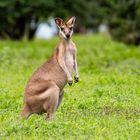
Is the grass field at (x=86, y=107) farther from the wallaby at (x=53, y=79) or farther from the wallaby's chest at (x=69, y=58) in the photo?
the wallaby's chest at (x=69, y=58)

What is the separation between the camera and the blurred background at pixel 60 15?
87.0 ft

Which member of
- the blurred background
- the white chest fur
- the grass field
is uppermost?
the white chest fur

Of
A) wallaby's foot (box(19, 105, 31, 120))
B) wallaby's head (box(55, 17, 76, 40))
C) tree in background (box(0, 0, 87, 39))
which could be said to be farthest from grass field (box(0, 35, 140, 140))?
tree in background (box(0, 0, 87, 39))

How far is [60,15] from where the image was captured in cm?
2745

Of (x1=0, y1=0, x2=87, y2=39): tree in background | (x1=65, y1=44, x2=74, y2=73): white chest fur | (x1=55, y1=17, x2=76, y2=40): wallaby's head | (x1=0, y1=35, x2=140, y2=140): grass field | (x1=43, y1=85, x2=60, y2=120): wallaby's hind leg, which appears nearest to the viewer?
(x1=0, y1=35, x2=140, y2=140): grass field

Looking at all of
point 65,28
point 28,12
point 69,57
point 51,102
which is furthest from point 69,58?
point 28,12

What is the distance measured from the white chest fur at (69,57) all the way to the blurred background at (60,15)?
1407 centimetres

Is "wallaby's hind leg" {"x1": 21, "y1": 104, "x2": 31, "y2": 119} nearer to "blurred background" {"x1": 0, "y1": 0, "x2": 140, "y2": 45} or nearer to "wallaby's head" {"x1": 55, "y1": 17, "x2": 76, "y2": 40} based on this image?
"wallaby's head" {"x1": 55, "y1": 17, "x2": 76, "y2": 40}

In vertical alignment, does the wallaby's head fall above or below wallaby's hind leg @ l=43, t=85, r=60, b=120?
above

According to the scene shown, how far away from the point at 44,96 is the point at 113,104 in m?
Result: 1.73

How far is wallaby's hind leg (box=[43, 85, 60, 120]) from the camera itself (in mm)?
9477

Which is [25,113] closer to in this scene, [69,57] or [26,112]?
[26,112]

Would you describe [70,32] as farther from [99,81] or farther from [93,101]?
[99,81]

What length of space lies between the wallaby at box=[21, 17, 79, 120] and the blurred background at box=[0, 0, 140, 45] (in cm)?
1416
